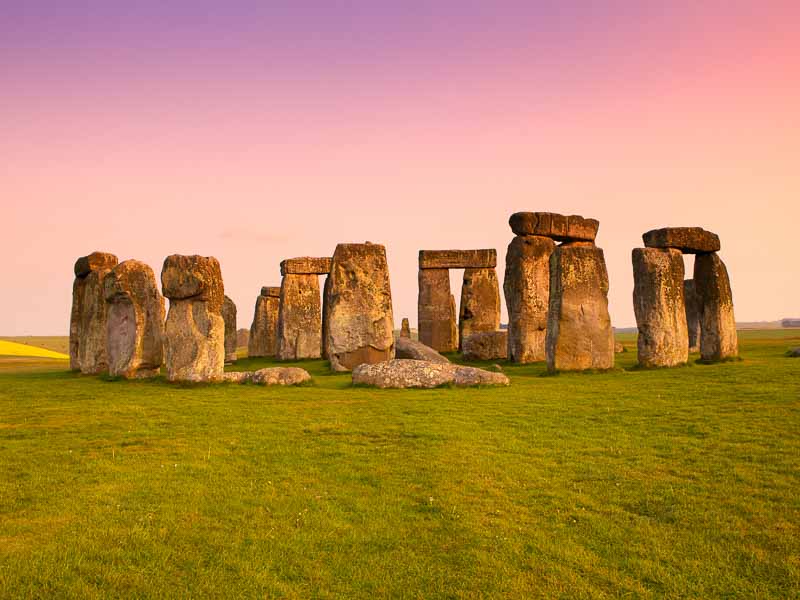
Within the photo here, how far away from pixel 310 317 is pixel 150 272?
32.6 ft

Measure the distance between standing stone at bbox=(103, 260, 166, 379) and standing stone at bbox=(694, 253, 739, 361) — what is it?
47.7ft

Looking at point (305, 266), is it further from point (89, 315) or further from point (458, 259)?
point (89, 315)

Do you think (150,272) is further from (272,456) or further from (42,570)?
(42,570)

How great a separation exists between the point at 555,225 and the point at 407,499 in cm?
1583

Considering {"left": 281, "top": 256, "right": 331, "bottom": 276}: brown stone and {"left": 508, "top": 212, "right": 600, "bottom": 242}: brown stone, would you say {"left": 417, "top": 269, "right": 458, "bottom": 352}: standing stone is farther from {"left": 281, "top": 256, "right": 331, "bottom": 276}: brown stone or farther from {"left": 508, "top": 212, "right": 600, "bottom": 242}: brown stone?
{"left": 508, "top": 212, "right": 600, "bottom": 242}: brown stone

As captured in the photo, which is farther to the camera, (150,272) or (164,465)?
(150,272)

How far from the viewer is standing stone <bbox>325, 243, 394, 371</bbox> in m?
18.7

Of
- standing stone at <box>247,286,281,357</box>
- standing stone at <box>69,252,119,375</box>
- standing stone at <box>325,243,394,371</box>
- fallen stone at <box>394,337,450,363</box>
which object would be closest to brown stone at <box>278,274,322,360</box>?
standing stone at <box>247,286,281,357</box>

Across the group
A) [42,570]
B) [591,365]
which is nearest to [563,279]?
[591,365]

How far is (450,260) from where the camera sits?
29391 millimetres

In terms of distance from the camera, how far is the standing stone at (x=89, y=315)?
1906 cm

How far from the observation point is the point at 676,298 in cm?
1736

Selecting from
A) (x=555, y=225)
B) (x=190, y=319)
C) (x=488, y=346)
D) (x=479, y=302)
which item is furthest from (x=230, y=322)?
(x=555, y=225)

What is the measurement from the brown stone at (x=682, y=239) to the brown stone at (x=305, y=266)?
1319 cm
